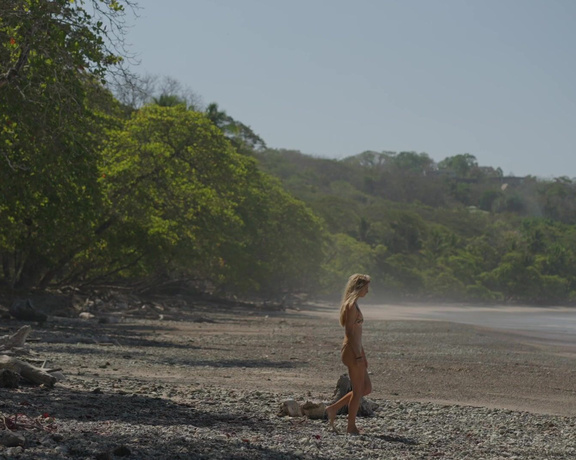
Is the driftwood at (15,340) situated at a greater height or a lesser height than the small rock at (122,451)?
greater

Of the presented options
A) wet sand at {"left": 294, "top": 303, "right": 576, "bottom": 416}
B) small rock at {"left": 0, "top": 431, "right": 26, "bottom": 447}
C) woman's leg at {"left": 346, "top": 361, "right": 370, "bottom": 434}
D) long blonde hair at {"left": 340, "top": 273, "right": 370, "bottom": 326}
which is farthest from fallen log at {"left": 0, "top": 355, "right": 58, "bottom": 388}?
wet sand at {"left": 294, "top": 303, "right": 576, "bottom": 416}

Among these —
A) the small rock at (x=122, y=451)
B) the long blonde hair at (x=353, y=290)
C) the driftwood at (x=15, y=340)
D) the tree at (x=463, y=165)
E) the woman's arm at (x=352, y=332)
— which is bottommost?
the small rock at (x=122, y=451)

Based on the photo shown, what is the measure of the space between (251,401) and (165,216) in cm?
2092

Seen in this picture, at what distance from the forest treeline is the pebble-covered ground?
3.12m

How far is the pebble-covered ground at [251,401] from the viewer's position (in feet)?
26.6

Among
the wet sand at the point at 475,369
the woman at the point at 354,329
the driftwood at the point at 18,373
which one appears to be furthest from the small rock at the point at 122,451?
the wet sand at the point at 475,369

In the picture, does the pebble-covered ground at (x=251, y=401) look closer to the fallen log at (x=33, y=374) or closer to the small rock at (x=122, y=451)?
the small rock at (x=122, y=451)

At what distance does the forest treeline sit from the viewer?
12234 millimetres

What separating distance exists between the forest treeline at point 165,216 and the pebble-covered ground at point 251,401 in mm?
3115

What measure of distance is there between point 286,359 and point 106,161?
38.4ft

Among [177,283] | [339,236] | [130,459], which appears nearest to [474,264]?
[339,236]

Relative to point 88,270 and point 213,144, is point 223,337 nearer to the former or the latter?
point 88,270

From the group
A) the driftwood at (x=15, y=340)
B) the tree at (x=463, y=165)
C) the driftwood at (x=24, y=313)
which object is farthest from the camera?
the tree at (x=463, y=165)

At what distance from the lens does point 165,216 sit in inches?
1248
